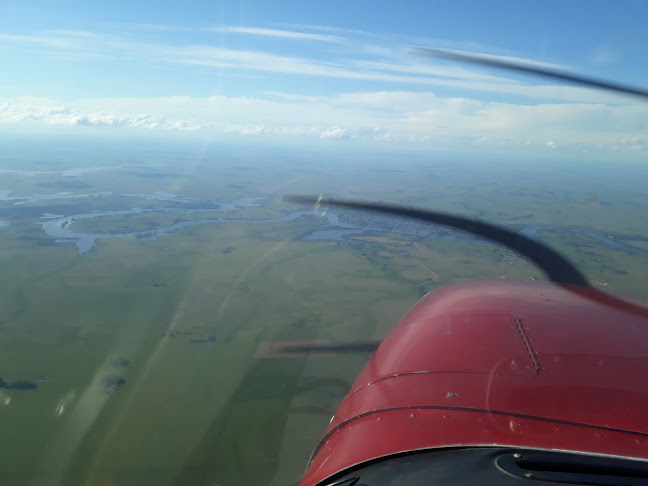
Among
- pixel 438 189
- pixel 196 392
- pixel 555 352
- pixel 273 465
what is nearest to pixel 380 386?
pixel 555 352

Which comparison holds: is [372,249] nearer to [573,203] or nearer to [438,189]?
[438,189]

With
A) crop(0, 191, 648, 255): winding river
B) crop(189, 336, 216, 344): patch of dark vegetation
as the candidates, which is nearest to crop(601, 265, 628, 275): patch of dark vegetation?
crop(0, 191, 648, 255): winding river

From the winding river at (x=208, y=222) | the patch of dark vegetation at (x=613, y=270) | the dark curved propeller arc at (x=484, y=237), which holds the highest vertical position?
the dark curved propeller arc at (x=484, y=237)

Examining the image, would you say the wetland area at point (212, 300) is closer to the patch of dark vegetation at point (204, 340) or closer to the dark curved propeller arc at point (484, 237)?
the patch of dark vegetation at point (204, 340)

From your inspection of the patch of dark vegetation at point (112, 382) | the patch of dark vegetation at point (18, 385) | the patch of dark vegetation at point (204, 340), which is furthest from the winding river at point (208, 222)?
the patch of dark vegetation at point (112, 382)

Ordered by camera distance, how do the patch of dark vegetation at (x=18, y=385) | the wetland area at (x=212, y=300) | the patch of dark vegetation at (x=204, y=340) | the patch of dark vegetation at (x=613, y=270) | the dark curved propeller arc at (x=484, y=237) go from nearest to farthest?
the dark curved propeller arc at (x=484, y=237) → the wetland area at (x=212, y=300) → the patch of dark vegetation at (x=18, y=385) → the patch of dark vegetation at (x=204, y=340) → the patch of dark vegetation at (x=613, y=270)

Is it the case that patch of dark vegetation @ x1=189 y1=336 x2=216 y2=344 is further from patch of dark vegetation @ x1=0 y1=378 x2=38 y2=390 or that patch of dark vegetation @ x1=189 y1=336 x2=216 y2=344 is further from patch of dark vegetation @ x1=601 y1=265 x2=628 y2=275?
patch of dark vegetation @ x1=601 y1=265 x2=628 y2=275

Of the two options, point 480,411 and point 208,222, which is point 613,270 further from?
point 208,222
